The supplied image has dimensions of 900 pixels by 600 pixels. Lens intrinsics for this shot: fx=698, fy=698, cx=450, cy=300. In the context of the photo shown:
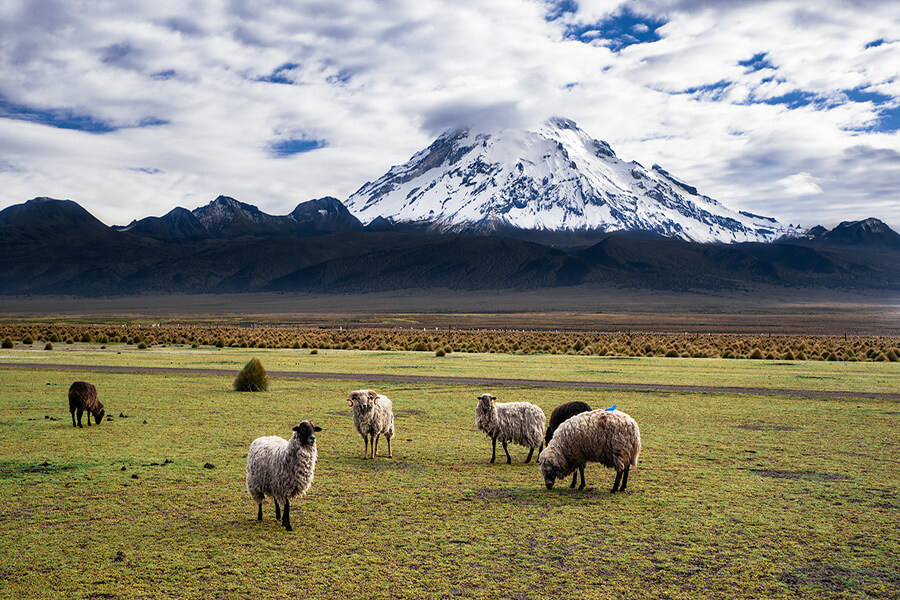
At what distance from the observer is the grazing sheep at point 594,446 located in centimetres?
1020

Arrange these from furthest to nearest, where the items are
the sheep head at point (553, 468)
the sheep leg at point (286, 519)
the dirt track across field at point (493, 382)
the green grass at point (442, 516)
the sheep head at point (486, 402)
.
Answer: the dirt track across field at point (493, 382) → the sheep head at point (486, 402) → the sheep head at point (553, 468) → the sheep leg at point (286, 519) → the green grass at point (442, 516)

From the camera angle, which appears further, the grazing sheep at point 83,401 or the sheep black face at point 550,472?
the grazing sheep at point 83,401

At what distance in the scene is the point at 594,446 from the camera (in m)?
10.3

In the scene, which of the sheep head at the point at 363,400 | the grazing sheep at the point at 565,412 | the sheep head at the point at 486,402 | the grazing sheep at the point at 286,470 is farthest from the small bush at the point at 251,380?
the grazing sheep at the point at 286,470

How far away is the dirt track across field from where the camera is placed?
24.3m

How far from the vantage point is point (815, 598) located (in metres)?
6.74

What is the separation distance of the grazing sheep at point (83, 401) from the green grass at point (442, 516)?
429 millimetres

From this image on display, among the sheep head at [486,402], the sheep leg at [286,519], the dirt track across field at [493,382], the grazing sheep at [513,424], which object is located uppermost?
the sheep head at [486,402]

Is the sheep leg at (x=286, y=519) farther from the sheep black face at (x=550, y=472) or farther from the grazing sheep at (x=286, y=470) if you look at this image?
the sheep black face at (x=550, y=472)

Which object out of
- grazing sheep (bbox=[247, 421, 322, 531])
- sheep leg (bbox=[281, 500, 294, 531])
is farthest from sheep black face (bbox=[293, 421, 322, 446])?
sheep leg (bbox=[281, 500, 294, 531])

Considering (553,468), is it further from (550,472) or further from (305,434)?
(305,434)

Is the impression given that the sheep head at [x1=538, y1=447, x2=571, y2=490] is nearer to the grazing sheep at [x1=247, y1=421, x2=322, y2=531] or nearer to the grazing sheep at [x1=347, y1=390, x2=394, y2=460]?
the grazing sheep at [x1=347, y1=390, x2=394, y2=460]

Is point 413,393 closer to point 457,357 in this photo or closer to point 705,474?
point 705,474

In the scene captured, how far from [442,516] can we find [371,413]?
381 cm
